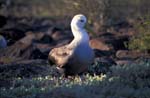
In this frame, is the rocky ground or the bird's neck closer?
the bird's neck

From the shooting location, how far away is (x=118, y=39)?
1859cm

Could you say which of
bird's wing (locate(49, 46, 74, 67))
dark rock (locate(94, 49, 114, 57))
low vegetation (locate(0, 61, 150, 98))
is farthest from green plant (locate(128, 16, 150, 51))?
bird's wing (locate(49, 46, 74, 67))

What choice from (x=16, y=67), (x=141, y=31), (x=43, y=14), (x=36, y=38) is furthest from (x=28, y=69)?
(x=43, y=14)

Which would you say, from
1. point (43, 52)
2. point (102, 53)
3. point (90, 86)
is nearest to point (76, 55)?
point (90, 86)

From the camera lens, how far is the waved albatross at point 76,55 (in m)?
11.7

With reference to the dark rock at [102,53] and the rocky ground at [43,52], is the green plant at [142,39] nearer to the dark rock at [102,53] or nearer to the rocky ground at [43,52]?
the rocky ground at [43,52]

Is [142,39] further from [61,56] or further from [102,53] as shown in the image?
[61,56]

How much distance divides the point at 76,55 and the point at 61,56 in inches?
16.3

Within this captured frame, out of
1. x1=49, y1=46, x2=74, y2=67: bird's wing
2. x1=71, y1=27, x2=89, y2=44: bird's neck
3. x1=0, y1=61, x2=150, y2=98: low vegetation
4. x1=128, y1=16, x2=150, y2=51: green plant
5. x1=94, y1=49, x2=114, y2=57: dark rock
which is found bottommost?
x1=94, y1=49, x2=114, y2=57: dark rock

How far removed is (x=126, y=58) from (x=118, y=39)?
9.70 feet

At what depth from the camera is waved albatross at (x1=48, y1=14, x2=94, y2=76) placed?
1172cm

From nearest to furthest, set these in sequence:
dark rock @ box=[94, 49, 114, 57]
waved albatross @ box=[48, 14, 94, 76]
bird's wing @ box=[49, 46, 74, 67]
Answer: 1. waved albatross @ box=[48, 14, 94, 76]
2. bird's wing @ box=[49, 46, 74, 67]
3. dark rock @ box=[94, 49, 114, 57]

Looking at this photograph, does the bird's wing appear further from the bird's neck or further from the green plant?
the green plant

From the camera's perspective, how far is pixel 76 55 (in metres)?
11.7
